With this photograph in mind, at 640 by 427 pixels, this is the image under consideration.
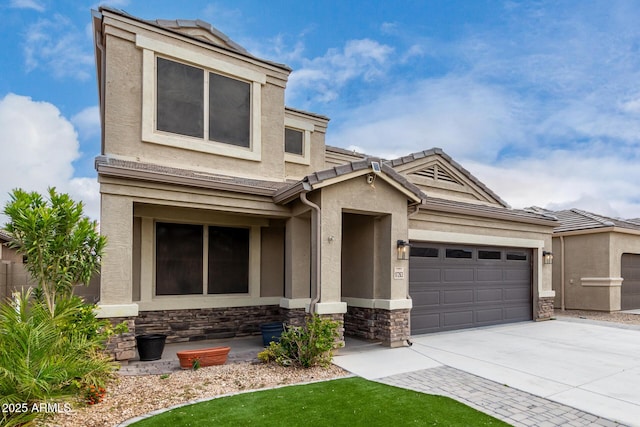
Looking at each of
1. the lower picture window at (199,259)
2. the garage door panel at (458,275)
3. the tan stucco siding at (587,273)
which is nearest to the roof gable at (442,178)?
the tan stucco siding at (587,273)

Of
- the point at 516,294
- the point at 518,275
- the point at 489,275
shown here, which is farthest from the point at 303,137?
the point at 516,294

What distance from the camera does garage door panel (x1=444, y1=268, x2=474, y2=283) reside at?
11102 millimetres

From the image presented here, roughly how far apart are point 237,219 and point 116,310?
3.76 meters

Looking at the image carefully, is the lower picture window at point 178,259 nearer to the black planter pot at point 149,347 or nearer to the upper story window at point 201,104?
the black planter pot at point 149,347

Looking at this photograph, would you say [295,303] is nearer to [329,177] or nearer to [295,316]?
[295,316]

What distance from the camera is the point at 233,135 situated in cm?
1039

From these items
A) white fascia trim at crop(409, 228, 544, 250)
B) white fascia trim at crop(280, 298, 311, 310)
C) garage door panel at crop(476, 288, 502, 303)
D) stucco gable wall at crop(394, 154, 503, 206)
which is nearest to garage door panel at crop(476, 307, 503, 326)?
garage door panel at crop(476, 288, 502, 303)

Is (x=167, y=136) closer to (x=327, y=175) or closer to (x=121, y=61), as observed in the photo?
(x=121, y=61)

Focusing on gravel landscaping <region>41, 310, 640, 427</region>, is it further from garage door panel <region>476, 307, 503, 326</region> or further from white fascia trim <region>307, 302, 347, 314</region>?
garage door panel <region>476, 307, 503, 326</region>

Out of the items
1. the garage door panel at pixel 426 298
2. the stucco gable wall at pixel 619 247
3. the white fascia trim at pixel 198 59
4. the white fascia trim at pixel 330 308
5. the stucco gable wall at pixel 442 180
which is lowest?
the garage door panel at pixel 426 298

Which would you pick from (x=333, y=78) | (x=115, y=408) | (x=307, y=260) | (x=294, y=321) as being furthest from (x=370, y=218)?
(x=333, y=78)

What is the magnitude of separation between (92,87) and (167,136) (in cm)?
556

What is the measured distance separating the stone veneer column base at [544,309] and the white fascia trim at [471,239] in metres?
1.84

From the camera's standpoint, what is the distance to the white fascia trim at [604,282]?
15.1 m
